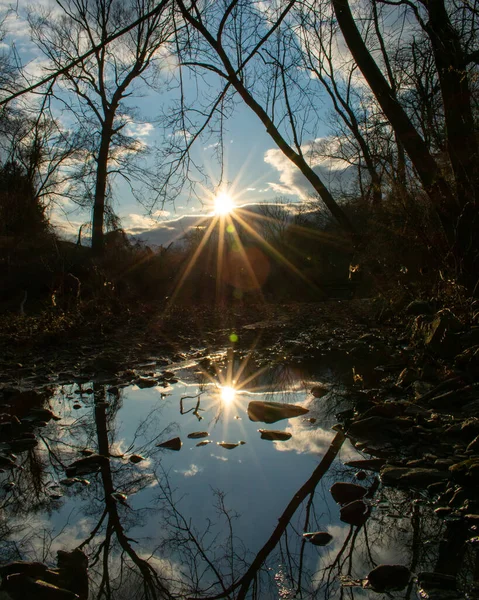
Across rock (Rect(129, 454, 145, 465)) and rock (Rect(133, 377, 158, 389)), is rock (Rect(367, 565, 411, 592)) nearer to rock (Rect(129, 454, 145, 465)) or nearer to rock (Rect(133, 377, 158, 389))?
rock (Rect(129, 454, 145, 465))

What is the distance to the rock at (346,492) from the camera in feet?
7.24

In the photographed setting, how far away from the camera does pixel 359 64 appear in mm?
5172

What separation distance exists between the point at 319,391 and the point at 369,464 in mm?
1550

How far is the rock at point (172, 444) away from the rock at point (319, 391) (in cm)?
148

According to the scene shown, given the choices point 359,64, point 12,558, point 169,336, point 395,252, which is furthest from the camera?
point 395,252

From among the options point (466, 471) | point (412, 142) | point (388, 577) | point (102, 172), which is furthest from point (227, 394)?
point (102, 172)

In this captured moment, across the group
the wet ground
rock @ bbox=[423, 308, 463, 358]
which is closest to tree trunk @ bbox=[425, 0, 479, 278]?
rock @ bbox=[423, 308, 463, 358]

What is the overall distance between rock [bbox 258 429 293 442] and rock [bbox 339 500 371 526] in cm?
90

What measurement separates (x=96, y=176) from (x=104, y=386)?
43.8 feet

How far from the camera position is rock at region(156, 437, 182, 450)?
2.89 metres

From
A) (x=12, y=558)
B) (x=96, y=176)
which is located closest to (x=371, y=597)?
(x=12, y=558)

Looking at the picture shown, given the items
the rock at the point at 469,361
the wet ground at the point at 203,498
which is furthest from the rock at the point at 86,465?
the rock at the point at 469,361

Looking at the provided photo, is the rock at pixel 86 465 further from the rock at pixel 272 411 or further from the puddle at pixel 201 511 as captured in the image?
the rock at pixel 272 411

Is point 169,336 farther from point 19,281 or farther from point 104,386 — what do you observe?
point 19,281
